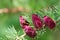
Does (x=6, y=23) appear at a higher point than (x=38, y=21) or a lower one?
higher

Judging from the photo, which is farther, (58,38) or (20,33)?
(58,38)

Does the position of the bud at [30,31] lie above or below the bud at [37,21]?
below

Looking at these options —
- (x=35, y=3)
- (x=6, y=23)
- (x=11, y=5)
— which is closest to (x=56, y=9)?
(x=35, y=3)

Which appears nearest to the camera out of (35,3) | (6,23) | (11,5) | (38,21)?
(38,21)

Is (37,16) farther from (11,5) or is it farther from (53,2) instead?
(11,5)

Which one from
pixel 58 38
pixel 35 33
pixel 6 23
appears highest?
pixel 6 23

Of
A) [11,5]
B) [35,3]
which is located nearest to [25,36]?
[35,3]

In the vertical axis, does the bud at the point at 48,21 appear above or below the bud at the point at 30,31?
above

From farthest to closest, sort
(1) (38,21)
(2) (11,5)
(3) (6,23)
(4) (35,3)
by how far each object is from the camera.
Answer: (3) (6,23) → (2) (11,5) → (4) (35,3) → (1) (38,21)

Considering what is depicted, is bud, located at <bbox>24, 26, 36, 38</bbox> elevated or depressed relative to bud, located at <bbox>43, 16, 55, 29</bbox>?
depressed

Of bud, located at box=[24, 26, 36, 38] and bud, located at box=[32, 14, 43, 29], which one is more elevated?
bud, located at box=[32, 14, 43, 29]
